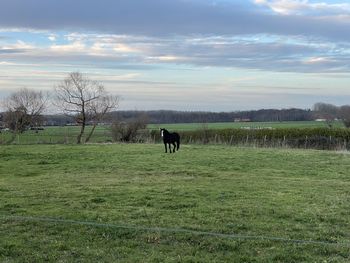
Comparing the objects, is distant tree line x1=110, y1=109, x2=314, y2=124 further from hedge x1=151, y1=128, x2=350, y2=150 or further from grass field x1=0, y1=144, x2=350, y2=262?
grass field x1=0, y1=144, x2=350, y2=262

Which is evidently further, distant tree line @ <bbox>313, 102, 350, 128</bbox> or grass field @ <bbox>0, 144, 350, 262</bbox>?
distant tree line @ <bbox>313, 102, 350, 128</bbox>

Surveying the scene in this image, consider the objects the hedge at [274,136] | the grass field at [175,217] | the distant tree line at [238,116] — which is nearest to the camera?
the grass field at [175,217]

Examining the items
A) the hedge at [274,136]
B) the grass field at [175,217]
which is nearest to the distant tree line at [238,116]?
the hedge at [274,136]

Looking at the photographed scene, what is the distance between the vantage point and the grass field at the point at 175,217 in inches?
254

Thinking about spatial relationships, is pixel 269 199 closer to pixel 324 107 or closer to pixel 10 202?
pixel 10 202

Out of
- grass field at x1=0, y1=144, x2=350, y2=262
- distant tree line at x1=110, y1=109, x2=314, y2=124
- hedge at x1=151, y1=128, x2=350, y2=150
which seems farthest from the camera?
distant tree line at x1=110, y1=109, x2=314, y2=124

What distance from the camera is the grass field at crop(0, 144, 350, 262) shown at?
21.1ft

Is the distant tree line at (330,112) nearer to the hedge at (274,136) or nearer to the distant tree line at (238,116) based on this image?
the distant tree line at (238,116)

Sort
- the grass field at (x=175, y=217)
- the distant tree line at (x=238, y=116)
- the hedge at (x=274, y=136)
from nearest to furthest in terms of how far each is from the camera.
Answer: the grass field at (x=175, y=217) → the hedge at (x=274, y=136) → the distant tree line at (x=238, y=116)

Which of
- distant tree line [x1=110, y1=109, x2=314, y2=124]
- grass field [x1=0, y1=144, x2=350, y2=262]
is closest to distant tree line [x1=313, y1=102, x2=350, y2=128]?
distant tree line [x1=110, y1=109, x2=314, y2=124]

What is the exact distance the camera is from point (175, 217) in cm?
859

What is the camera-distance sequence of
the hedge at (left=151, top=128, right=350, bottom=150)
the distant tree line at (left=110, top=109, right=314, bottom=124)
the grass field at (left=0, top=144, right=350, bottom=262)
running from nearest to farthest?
the grass field at (left=0, top=144, right=350, bottom=262) → the hedge at (left=151, top=128, right=350, bottom=150) → the distant tree line at (left=110, top=109, right=314, bottom=124)

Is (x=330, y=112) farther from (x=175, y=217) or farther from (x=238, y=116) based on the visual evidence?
(x=175, y=217)

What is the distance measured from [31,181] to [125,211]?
6.06 meters
